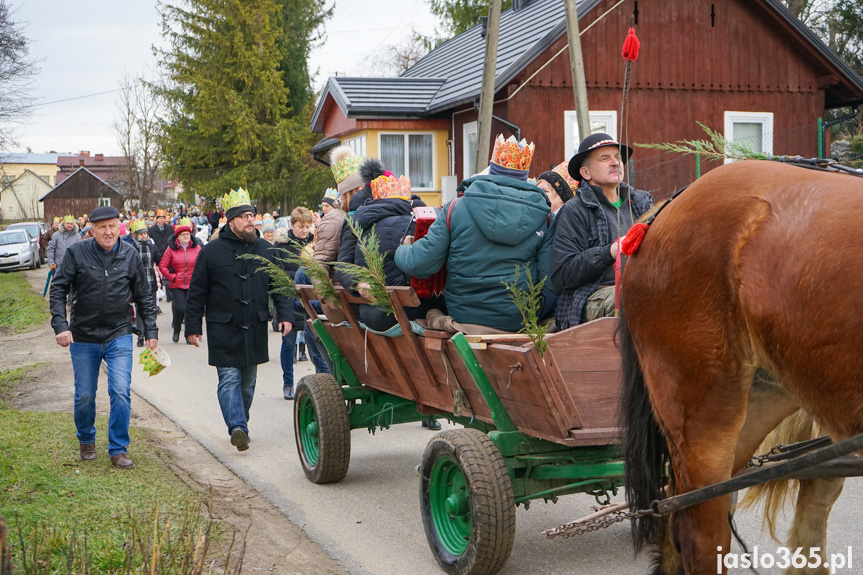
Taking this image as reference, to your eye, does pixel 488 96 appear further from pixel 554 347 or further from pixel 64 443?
pixel 554 347

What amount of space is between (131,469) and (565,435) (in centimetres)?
381

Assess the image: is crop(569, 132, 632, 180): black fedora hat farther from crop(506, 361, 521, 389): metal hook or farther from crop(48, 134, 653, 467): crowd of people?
crop(506, 361, 521, 389): metal hook

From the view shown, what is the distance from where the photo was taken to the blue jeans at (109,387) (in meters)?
6.77

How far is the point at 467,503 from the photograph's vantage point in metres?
4.55

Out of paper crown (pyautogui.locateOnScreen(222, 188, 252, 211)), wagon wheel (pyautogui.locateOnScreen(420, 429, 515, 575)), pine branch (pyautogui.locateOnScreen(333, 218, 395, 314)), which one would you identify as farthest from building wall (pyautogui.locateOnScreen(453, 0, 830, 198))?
wagon wheel (pyautogui.locateOnScreen(420, 429, 515, 575))

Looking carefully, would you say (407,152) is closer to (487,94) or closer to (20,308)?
(487,94)

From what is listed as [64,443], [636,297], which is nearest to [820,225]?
[636,297]

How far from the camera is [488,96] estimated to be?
11.8 meters

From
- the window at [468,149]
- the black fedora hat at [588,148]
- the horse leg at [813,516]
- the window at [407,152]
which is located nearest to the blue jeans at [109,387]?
the black fedora hat at [588,148]

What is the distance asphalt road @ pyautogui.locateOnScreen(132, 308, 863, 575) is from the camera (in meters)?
4.77

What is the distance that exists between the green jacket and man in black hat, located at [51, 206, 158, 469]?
9.68 ft

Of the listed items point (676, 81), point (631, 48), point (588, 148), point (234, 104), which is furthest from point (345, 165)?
point (234, 104)

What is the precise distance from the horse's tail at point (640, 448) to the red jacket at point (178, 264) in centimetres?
1143

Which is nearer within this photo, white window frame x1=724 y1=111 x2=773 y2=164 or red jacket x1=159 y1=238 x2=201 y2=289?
red jacket x1=159 y1=238 x2=201 y2=289
